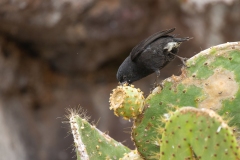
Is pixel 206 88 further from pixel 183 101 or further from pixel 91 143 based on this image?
pixel 91 143

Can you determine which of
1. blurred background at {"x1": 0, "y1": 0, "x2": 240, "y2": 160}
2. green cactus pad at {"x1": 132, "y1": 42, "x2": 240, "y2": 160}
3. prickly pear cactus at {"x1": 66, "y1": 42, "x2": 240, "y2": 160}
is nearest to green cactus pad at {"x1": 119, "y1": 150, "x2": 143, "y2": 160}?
prickly pear cactus at {"x1": 66, "y1": 42, "x2": 240, "y2": 160}

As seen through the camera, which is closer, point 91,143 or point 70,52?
point 91,143

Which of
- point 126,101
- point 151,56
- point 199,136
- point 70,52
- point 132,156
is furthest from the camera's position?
point 70,52

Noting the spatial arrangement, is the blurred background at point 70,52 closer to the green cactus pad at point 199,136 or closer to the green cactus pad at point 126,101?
the green cactus pad at point 126,101

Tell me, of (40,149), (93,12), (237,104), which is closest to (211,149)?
(237,104)

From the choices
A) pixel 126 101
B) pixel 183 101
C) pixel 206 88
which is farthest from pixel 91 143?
pixel 206 88

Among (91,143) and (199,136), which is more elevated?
(91,143)

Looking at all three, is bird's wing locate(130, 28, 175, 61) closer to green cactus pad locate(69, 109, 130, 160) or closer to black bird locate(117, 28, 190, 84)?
black bird locate(117, 28, 190, 84)

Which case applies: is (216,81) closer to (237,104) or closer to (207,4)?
(237,104)

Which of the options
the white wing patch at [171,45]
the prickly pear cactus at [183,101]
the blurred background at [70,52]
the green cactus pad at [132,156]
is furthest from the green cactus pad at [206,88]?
the blurred background at [70,52]
